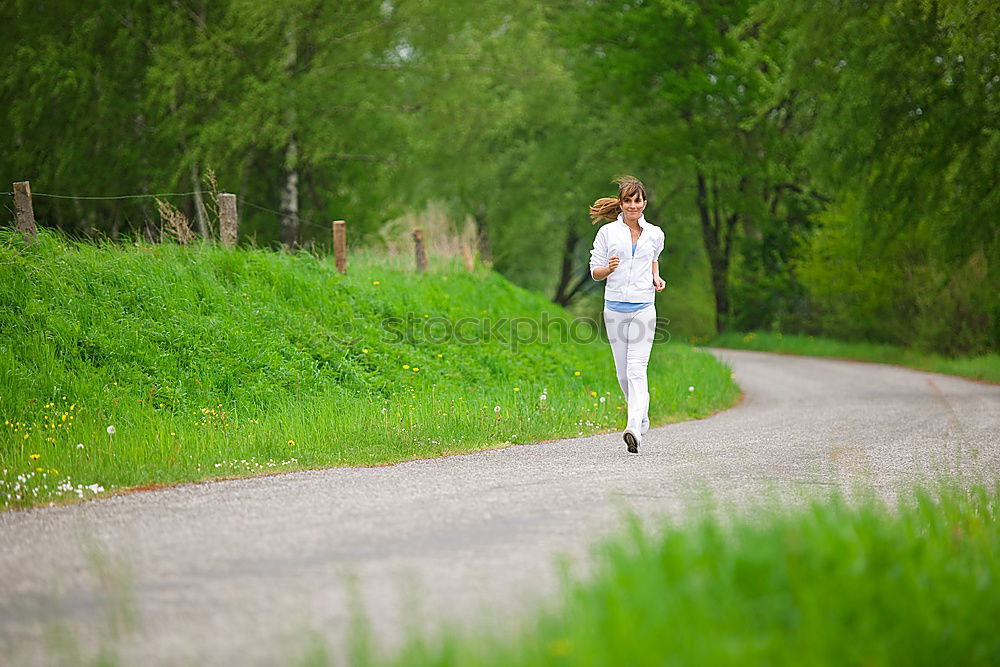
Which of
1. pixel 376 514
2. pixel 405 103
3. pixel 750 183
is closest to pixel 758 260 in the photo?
pixel 750 183

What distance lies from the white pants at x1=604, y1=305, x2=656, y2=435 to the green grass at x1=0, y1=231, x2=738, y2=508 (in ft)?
5.56

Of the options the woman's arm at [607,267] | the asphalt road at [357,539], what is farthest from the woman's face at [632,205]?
the asphalt road at [357,539]

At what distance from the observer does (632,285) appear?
939cm

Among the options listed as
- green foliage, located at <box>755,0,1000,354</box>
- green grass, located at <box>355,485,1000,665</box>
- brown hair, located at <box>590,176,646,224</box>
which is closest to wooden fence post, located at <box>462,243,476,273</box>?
green foliage, located at <box>755,0,1000,354</box>

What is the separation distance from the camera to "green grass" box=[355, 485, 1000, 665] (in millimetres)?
3621

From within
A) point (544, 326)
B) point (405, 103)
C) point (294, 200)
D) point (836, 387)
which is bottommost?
point (836, 387)

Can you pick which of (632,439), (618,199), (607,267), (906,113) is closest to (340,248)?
(618,199)

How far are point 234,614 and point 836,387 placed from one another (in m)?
16.3

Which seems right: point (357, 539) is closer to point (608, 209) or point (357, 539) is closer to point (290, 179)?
point (608, 209)

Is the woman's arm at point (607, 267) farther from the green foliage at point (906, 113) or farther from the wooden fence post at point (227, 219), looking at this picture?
the green foliage at point (906, 113)

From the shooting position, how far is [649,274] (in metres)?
9.42

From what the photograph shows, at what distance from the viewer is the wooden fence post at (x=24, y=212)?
12.9m

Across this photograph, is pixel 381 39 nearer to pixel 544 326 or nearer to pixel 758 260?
pixel 544 326

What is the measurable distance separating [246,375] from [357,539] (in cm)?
725
